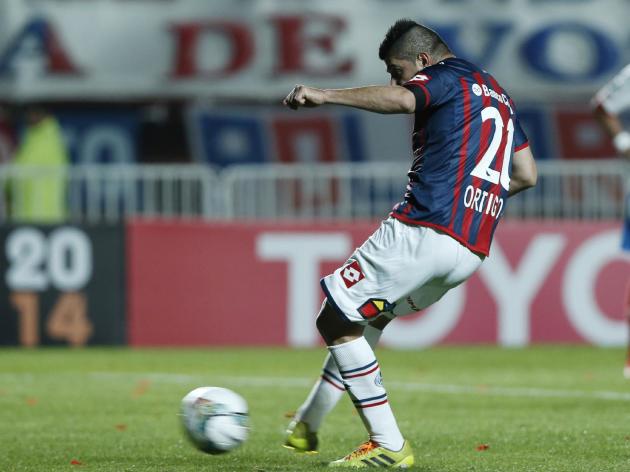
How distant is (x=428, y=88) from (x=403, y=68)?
0.88 ft

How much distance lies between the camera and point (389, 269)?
22.3 ft

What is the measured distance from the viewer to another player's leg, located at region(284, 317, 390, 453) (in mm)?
7453

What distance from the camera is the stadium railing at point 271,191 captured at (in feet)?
53.5

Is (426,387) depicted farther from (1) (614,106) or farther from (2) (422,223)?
(2) (422,223)

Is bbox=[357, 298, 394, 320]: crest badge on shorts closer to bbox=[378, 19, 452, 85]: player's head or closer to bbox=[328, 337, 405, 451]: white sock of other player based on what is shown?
bbox=[328, 337, 405, 451]: white sock of other player

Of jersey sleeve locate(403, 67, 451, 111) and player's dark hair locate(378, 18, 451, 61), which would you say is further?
player's dark hair locate(378, 18, 451, 61)

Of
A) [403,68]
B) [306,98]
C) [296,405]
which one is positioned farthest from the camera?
[296,405]

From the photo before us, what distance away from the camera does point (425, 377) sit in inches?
487

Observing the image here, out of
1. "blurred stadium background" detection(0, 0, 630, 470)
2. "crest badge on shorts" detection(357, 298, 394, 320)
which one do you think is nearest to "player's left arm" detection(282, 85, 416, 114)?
"crest badge on shorts" detection(357, 298, 394, 320)

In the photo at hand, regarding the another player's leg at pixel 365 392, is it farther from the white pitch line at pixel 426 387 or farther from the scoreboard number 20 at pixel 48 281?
the scoreboard number 20 at pixel 48 281

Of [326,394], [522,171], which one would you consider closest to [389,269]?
[326,394]

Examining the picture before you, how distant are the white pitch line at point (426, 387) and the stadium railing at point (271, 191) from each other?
3.85 m

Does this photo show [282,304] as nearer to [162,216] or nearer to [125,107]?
[162,216]

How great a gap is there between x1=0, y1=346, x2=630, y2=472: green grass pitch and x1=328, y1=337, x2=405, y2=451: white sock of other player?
279 millimetres
